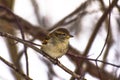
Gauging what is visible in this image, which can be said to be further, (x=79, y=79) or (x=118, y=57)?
(x=118, y=57)

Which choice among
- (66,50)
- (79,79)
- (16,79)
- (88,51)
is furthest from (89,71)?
(79,79)

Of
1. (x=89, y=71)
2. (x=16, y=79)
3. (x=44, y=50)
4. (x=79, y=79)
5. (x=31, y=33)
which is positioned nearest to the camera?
(x=79, y=79)

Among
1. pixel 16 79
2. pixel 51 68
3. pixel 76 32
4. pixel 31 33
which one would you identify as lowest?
pixel 16 79

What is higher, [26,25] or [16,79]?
[26,25]

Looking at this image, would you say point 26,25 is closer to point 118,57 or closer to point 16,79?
point 16,79

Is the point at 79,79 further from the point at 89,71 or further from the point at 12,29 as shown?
the point at 12,29

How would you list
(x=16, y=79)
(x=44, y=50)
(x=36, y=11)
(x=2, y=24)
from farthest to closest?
(x=36, y=11) < (x=2, y=24) < (x=16, y=79) < (x=44, y=50)
